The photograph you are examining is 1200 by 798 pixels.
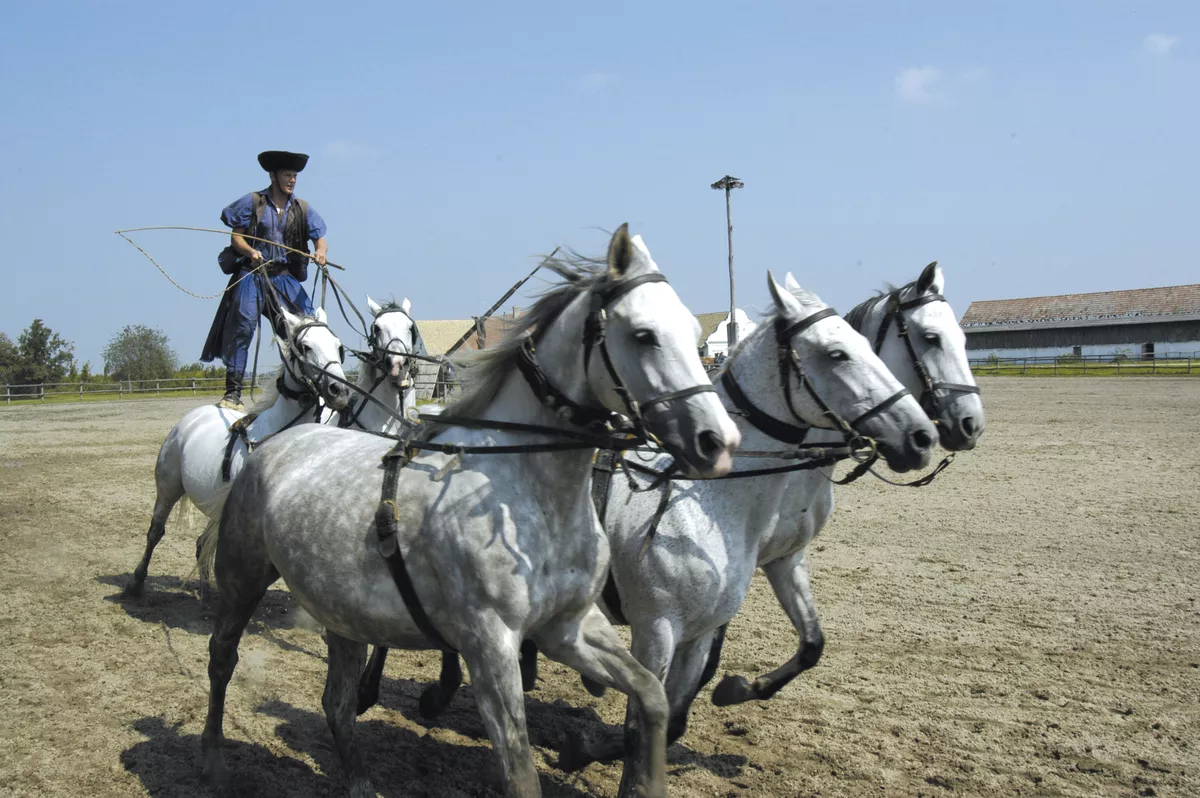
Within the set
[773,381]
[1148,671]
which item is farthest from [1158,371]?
[773,381]

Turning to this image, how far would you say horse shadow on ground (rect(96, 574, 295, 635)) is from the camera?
7363 millimetres

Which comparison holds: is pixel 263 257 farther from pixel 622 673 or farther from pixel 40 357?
pixel 40 357

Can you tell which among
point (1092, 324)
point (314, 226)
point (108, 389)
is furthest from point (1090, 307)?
point (314, 226)

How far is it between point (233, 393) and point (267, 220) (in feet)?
5.23

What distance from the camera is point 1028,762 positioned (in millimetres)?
4777

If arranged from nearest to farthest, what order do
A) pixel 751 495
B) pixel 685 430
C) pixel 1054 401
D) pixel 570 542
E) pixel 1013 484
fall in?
pixel 685 430
pixel 570 542
pixel 751 495
pixel 1013 484
pixel 1054 401

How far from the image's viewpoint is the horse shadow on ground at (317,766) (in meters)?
4.50

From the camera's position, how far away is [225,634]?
14.8 feet

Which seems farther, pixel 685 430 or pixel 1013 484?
pixel 1013 484

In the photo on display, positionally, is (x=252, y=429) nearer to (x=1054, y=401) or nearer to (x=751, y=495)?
(x=751, y=495)

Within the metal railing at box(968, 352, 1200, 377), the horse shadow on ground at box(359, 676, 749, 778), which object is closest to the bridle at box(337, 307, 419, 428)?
the horse shadow on ground at box(359, 676, 749, 778)

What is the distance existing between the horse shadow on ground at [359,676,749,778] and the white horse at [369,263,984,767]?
34 centimetres

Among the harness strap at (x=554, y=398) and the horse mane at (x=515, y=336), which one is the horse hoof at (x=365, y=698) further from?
the harness strap at (x=554, y=398)

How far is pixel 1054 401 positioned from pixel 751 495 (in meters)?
25.7
